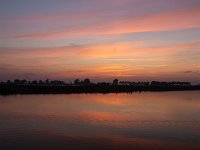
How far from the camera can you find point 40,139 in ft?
61.5

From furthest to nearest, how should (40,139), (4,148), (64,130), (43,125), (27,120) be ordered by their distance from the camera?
(27,120)
(43,125)
(64,130)
(40,139)
(4,148)

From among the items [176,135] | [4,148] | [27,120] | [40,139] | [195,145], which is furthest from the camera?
[27,120]

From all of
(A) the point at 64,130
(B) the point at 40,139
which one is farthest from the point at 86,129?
(B) the point at 40,139

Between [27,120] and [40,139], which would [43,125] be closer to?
[27,120]

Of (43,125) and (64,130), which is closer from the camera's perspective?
(64,130)

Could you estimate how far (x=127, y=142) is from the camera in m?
18.1

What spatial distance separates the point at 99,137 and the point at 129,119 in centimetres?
860

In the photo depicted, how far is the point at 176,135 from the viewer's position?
20.1 meters

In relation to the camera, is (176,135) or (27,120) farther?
(27,120)

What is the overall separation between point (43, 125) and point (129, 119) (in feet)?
24.4

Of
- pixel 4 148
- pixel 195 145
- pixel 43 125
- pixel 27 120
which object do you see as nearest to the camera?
pixel 4 148

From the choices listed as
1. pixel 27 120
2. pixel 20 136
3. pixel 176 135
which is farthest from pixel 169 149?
pixel 27 120

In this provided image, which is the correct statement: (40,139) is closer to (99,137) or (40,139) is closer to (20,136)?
(20,136)

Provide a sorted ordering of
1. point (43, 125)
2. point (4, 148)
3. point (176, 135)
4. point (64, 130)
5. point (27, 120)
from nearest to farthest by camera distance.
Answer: point (4, 148) → point (176, 135) → point (64, 130) → point (43, 125) → point (27, 120)
